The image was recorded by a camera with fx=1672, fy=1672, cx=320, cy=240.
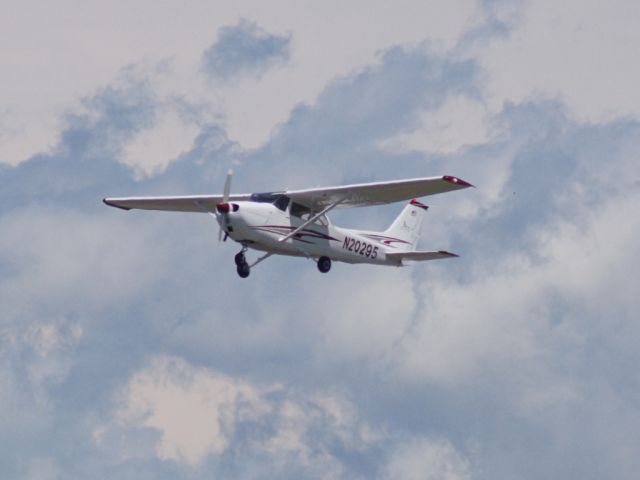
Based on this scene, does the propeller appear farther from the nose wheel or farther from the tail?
the tail

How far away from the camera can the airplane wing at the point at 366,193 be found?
54.4 m

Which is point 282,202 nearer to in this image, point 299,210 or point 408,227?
point 299,210

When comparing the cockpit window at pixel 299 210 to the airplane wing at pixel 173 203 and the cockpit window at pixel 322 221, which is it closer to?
the cockpit window at pixel 322 221

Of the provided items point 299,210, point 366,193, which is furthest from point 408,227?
Result: point 299,210

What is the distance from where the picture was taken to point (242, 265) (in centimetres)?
5531

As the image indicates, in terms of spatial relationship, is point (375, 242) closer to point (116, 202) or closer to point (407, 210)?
point (407, 210)

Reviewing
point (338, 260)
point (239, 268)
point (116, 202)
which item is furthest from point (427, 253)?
point (116, 202)

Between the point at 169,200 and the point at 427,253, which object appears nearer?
the point at 427,253

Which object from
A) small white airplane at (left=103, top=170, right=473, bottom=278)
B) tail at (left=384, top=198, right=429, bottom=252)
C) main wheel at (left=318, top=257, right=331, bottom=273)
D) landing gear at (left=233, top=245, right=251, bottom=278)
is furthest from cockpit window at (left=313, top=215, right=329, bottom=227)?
tail at (left=384, top=198, right=429, bottom=252)

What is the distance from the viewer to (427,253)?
57.8m

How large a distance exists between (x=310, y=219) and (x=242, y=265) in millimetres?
3061

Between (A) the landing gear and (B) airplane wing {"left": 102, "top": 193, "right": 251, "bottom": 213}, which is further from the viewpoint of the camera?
(B) airplane wing {"left": 102, "top": 193, "right": 251, "bottom": 213}

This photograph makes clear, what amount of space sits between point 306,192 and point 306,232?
4.85ft

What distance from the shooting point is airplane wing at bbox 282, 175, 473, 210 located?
5444 cm
